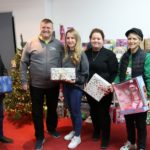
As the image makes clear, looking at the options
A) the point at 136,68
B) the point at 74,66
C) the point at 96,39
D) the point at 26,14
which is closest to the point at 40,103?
the point at 74,66

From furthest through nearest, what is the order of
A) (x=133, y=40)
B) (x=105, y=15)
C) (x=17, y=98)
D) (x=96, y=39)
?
(x=105, y=15), (x=17, y=98), (x=96, y=39), (x=133, y=40)

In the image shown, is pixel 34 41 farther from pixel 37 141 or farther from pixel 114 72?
pixel 37 141

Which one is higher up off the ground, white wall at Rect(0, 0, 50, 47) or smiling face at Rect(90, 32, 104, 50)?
white wall at Rect(0, 0, 50, 47)

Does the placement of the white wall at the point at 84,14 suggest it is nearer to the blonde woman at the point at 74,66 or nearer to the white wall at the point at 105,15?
the white wall at the point at 105,15

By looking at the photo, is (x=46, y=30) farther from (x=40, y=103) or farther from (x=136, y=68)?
(x=136, y=68)

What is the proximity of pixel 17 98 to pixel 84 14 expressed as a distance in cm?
171

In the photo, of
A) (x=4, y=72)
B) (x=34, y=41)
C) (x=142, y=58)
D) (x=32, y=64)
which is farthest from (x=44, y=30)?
(x=142, y=58)

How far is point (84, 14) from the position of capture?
13.6 ft

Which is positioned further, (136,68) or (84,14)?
(84,14)

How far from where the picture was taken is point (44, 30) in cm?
265

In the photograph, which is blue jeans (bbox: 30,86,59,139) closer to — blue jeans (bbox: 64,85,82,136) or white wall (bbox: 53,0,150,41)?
blue jeans (bbox: 64,85,82,136)

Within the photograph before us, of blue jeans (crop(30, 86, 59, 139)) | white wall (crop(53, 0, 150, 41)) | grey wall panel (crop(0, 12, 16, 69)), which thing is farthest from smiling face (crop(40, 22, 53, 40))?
grey wall panel (crop(0, 12, 16, 69))

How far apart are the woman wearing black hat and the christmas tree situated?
1559mm

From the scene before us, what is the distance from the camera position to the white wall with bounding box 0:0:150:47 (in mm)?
3820
